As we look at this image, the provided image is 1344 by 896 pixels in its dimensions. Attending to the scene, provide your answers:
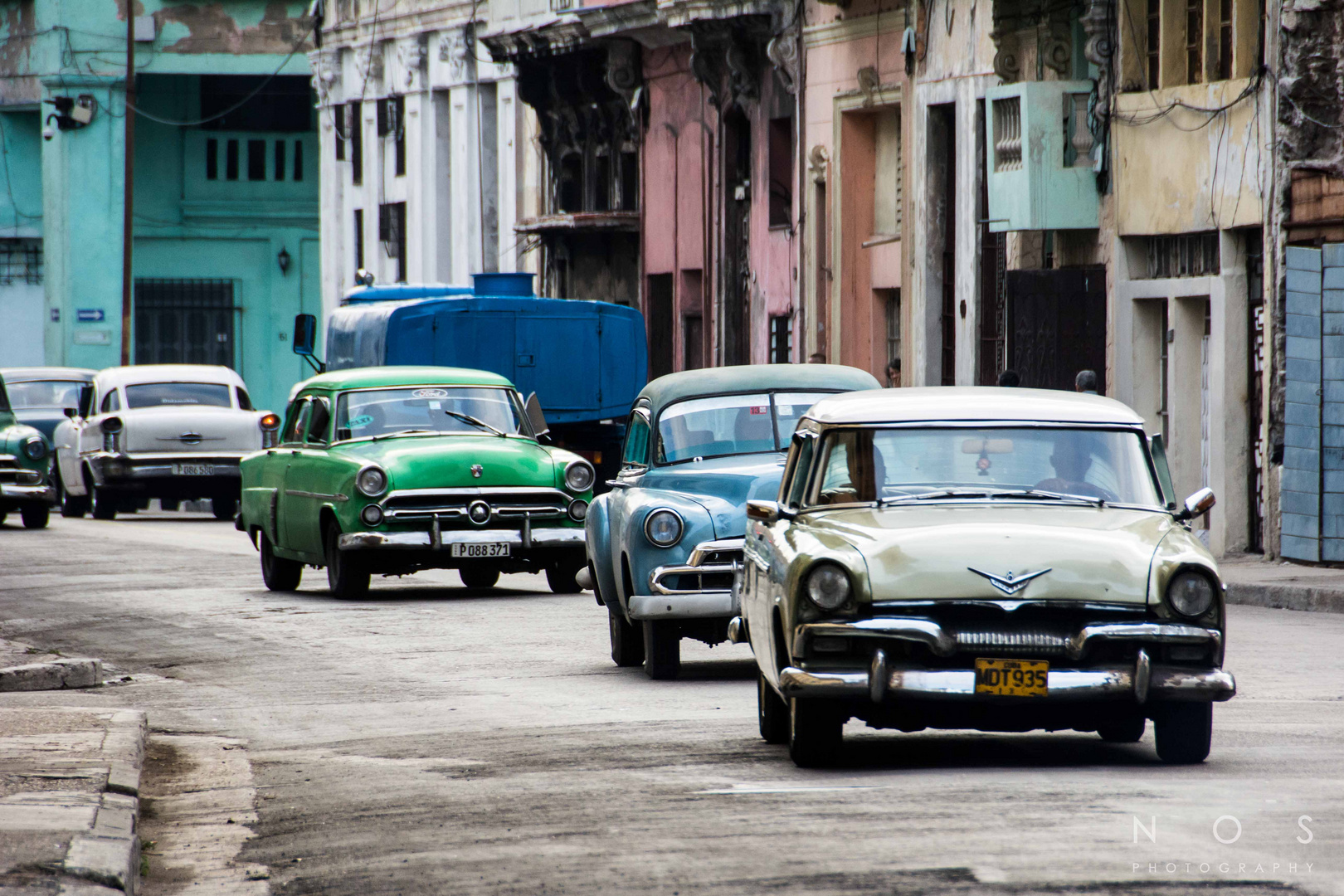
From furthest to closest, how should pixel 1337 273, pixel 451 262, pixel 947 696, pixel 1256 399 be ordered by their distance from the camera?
pixel 451 262 → pixel 1256 399 → pixel 1337 273 → pixel 947 696

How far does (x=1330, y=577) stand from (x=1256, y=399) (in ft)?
12.7

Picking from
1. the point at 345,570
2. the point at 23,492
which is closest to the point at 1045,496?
the point at 345,570

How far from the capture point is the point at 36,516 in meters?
30.6

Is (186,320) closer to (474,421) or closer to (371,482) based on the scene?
(474,421)

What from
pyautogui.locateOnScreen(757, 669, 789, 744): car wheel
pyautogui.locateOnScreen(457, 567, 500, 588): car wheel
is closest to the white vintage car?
pyautogui.locateOnScreen(457, 567, 500, 588): car wheel

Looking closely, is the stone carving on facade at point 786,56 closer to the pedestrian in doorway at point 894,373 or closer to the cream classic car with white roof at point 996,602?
the pedestrian in doorway at point 894,373

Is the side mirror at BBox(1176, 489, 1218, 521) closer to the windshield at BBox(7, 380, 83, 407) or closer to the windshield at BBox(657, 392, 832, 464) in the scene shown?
the windshield at BBox(657, 392, 832, 464)

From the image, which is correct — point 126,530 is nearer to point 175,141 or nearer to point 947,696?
point 947,696

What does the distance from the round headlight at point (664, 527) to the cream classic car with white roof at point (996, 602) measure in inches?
132

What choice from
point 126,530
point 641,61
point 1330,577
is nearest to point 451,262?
point 641,61

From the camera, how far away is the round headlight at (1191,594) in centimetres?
902

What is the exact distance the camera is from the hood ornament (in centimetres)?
887

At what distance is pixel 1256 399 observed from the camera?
24.2 metres

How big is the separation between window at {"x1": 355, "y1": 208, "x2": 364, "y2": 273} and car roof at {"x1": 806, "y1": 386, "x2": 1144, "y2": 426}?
44.7m
